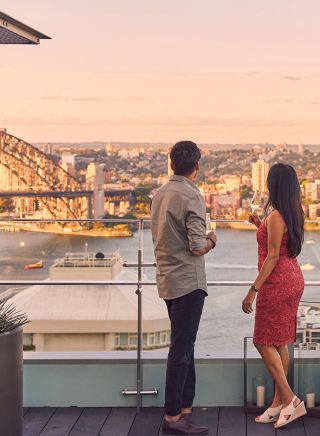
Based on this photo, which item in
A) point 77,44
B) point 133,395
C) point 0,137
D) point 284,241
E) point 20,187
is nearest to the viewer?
point 284,241

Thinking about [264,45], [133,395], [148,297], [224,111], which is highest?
[264,45]

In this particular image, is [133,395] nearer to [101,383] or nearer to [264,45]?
[101,383]

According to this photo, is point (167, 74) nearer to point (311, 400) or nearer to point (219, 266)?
point (219, 266)

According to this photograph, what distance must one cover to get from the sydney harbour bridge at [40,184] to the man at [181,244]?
147 cm

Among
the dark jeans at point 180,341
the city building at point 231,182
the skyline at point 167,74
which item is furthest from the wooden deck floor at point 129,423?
the skyline at point 167,74

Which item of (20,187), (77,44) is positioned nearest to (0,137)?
(77,44)

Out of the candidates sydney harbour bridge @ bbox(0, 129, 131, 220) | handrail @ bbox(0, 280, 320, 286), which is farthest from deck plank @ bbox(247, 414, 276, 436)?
sydney harbour bridge @ bbox(0, 129, 131, 220)

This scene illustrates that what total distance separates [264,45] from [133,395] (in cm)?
2686

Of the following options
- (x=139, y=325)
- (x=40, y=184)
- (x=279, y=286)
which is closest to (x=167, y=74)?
(x=40, y=184)

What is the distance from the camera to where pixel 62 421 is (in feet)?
14.9

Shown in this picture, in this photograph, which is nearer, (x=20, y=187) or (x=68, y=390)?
(x=68, y=390)

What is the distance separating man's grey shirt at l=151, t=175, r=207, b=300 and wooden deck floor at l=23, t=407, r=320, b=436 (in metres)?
0.78

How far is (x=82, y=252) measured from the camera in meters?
4.96

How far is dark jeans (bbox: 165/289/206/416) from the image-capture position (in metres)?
4.08
